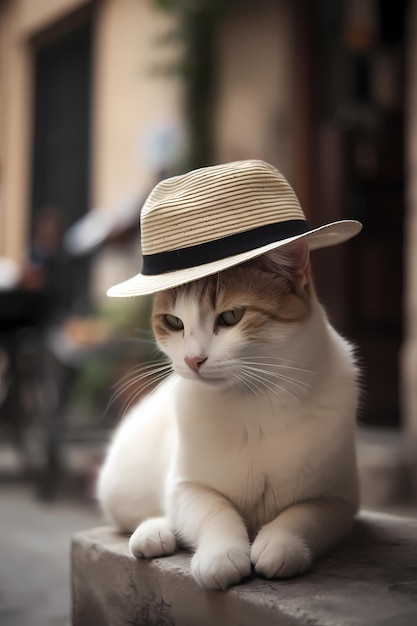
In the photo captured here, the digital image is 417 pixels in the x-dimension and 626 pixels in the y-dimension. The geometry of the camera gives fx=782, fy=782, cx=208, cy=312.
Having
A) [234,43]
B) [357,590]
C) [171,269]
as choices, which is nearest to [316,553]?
[357,590]

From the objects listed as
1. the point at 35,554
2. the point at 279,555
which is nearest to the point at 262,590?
the point at 279,555

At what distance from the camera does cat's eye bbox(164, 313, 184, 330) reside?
1099mm

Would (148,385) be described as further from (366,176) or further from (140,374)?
(366,176)

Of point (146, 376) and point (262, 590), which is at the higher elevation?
point (146, 376)

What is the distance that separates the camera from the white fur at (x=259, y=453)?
40.6 inches

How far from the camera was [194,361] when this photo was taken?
1.01 metres

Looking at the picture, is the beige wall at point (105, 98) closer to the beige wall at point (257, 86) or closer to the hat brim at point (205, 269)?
the beige wall at point (257, 86)

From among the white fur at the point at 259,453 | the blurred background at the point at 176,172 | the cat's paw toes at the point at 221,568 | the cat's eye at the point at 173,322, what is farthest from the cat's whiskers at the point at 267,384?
the blurred background at the point at 176,172

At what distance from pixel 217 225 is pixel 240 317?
0.13 metres

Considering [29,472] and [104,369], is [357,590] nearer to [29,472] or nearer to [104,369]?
[29,472]

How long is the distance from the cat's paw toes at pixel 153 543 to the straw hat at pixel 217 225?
366 mm

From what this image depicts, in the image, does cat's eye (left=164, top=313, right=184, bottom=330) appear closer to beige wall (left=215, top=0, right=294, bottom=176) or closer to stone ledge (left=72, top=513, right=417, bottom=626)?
stone ledge (left=72, top=513, right=417, bottom=626)

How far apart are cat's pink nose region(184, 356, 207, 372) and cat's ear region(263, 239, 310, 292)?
17cm

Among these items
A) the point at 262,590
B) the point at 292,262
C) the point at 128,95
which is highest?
the point at 128,95
